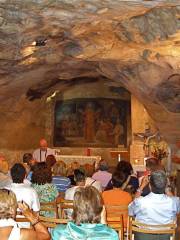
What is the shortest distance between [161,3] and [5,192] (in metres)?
3.28

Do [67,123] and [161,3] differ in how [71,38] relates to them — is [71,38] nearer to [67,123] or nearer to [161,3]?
[161,3]

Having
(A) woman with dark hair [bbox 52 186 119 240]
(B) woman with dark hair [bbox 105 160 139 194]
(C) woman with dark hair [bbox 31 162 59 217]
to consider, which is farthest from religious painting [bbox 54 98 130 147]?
(A) woman with dark hair [bbox 52 186 119 240]

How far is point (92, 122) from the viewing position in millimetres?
16578

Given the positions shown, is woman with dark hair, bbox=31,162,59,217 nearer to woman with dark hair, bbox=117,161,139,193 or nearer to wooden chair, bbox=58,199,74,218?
wooden chair, bbox=58,199,74,218

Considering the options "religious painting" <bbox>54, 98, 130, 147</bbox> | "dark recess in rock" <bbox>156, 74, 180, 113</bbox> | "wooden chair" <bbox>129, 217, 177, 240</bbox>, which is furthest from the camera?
"religious painting" <bbox>54, 98, 130, 147</bbox>

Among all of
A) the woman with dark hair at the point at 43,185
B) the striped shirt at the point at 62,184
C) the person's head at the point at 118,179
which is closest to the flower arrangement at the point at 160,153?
the striped shirt at the point at 62,184

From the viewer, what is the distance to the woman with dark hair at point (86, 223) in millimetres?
3004

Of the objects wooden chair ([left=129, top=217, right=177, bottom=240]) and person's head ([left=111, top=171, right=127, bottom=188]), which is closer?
wooden chair ([left=129, top=217, right=177, bottom=240])

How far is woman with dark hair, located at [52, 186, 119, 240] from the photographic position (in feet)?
9.86

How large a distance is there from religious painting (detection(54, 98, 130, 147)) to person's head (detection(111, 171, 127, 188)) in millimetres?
10393

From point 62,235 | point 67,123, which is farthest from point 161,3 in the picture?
point 67,123

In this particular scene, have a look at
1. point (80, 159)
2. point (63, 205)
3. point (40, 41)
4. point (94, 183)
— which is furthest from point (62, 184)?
point (80, 159)

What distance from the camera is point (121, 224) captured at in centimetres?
423

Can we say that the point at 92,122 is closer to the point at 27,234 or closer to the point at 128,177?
the point at 128,177
